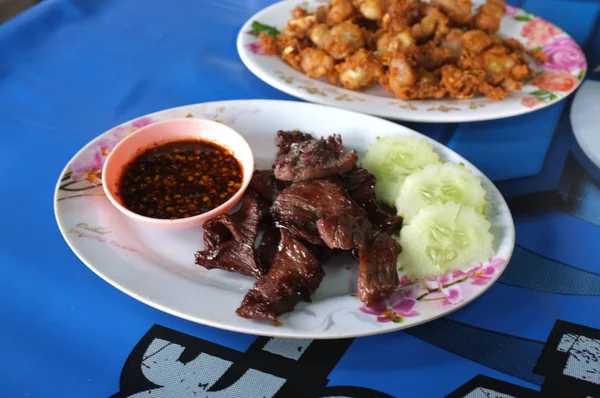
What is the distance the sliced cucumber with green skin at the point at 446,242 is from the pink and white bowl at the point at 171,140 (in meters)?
0.62

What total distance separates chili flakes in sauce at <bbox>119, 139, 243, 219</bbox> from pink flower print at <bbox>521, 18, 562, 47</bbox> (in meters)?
1.81

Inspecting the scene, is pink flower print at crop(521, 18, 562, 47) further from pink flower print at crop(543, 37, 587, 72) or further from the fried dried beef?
the fried dried beef

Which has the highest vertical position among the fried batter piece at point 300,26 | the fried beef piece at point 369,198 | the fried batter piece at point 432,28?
the fried batter piece at point 432,28

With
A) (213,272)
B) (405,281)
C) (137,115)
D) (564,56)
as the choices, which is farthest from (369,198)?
(564,56)

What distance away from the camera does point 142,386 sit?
1.35m

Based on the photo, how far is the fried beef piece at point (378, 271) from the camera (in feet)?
4.64

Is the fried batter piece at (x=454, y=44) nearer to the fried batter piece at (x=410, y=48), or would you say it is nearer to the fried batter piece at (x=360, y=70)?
the fried batter piece at (x=410, y=48)

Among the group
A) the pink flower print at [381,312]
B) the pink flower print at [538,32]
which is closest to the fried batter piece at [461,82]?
the pink flower print at [538,32]

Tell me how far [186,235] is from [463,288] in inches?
35.2

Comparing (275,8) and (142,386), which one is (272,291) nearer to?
(142,386)

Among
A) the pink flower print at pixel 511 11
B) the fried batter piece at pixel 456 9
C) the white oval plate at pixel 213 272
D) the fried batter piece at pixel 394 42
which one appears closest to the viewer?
the white oval plate at pixel 213 272

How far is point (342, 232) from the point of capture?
4.80ft

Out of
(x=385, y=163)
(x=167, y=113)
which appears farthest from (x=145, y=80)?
(x=385, y=163)

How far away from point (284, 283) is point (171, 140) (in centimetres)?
87
